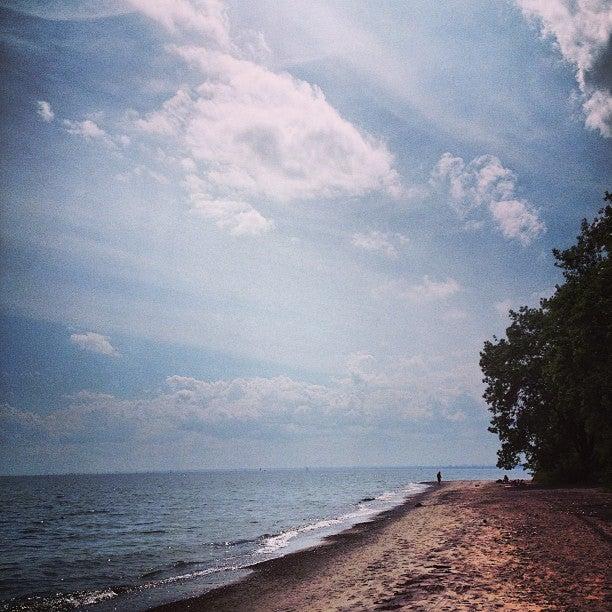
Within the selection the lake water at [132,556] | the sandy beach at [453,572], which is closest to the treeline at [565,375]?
the sandy beach at [453,572]

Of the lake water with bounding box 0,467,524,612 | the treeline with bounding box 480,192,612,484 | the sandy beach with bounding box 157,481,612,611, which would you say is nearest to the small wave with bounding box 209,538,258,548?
the lake water with bounding box 0,467,524,612

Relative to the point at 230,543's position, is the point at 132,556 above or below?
above

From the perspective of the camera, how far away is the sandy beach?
10531mm

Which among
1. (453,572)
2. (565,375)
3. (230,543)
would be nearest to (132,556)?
(230,543)

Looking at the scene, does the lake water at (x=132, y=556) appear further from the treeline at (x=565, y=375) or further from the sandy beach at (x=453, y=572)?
the treeline at (x=565, y=375)

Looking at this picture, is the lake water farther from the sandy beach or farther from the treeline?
the treeline

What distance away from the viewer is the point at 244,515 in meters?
52.3

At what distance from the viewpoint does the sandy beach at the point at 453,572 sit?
10531mm

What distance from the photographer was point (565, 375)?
3319cm

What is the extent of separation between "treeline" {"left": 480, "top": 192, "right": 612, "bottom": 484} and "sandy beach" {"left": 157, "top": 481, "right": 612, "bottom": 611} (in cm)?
961

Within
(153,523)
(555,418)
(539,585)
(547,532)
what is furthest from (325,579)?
(555,418)

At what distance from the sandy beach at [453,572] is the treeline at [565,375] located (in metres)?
9.61

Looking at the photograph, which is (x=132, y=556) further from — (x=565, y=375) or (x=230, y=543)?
(x=565, y=375)

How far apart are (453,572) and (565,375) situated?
25.5 meters
